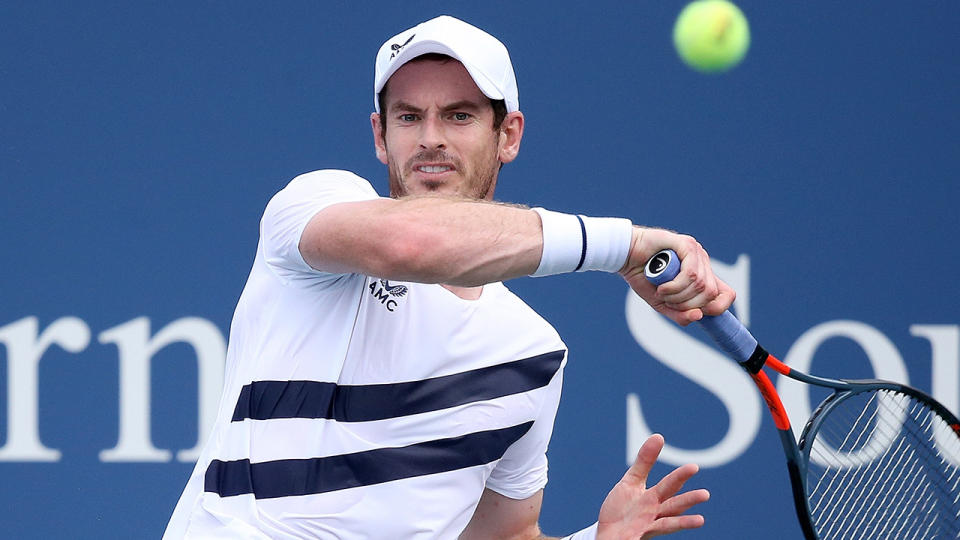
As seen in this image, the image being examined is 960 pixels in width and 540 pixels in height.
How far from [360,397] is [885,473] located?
1699 millimetres

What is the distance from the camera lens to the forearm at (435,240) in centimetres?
183

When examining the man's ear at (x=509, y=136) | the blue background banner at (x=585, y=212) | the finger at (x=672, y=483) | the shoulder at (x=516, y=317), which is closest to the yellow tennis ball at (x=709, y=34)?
the blue background banner at (x=585, y=212)

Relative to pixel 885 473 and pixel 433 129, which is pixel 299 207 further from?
pixel 885 473

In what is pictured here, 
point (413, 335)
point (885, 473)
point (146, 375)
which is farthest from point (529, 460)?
point (146, 375)

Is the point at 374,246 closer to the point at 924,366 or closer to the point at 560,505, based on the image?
the point at 560,505

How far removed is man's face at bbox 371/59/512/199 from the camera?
7.94 feet

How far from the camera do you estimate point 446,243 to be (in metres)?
1.83

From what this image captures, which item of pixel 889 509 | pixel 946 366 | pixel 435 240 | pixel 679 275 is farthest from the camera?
pixel 946 366

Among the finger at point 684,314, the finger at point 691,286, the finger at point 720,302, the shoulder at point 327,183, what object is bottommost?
the finger at point 684,314

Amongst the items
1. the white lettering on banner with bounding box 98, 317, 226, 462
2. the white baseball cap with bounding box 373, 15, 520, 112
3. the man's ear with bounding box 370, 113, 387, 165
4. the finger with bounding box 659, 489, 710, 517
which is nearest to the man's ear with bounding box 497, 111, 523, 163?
the white baseball cap with bounding box 373, 15, 520, 112

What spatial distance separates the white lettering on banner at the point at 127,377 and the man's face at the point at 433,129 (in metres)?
1.29

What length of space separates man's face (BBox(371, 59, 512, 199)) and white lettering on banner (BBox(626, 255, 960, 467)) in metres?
1.18

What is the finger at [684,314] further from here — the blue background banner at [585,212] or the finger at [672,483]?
the blue background banner at [585,212]

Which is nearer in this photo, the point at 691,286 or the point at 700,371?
the point at 691,286
